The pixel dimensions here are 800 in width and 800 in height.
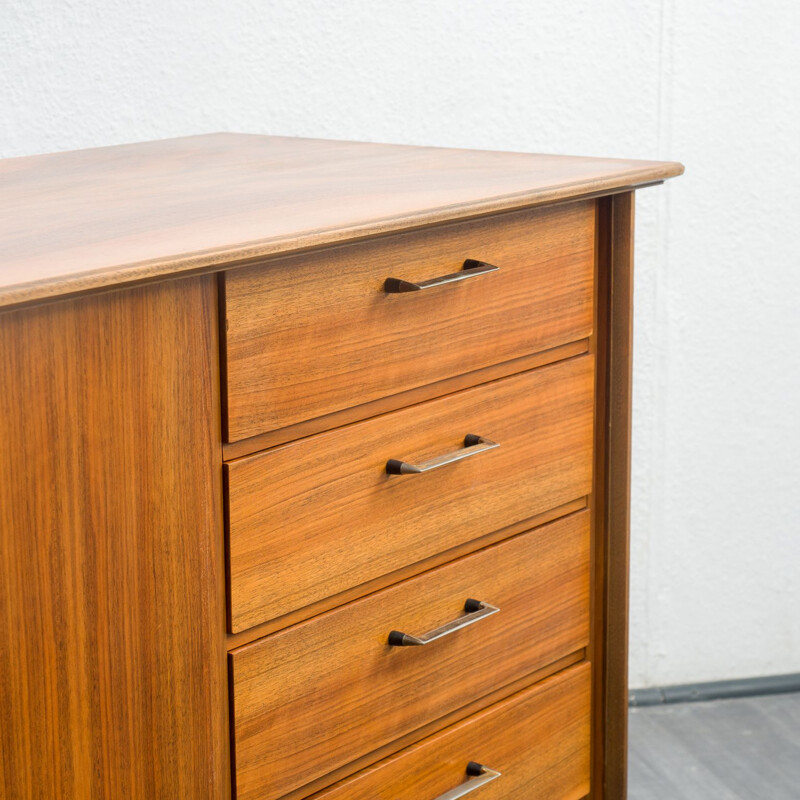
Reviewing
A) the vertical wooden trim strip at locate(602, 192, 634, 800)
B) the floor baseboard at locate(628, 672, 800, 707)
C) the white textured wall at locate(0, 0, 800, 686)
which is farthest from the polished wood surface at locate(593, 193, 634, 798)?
the floor baseboard at locate(628, 672, 800, 707)

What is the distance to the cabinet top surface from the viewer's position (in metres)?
0.84

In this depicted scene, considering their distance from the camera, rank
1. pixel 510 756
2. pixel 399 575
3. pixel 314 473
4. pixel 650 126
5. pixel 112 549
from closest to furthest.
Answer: pixel 112 549 < pixel 314 473 < pixel 399 575 < pixel 510 756 < pixel 650 126

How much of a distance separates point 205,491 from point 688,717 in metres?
1.36

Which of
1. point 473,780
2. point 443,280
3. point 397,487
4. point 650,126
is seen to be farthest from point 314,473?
point 650,126

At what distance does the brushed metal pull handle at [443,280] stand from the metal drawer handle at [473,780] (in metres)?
0.48

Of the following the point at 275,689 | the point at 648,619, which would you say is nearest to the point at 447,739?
the point at 275,689

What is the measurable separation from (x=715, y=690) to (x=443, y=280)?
1.31 meters

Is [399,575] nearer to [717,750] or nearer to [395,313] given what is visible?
[395,313]

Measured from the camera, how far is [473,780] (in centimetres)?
121

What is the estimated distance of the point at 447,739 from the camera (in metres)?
1.19

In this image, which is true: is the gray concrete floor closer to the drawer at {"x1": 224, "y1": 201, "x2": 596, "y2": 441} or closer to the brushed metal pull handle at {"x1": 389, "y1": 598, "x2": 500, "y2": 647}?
the brushed metal pull handle at {"x1": 389, "y1": 598, "x2": 500, "y2": 647}

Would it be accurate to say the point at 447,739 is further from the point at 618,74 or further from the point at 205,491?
the point at 618,74

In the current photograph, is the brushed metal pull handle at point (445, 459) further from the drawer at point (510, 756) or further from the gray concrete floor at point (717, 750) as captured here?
the gray concrete floor at point (717, 750)

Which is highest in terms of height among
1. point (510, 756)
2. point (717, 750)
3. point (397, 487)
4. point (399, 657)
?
point (397, 487)
